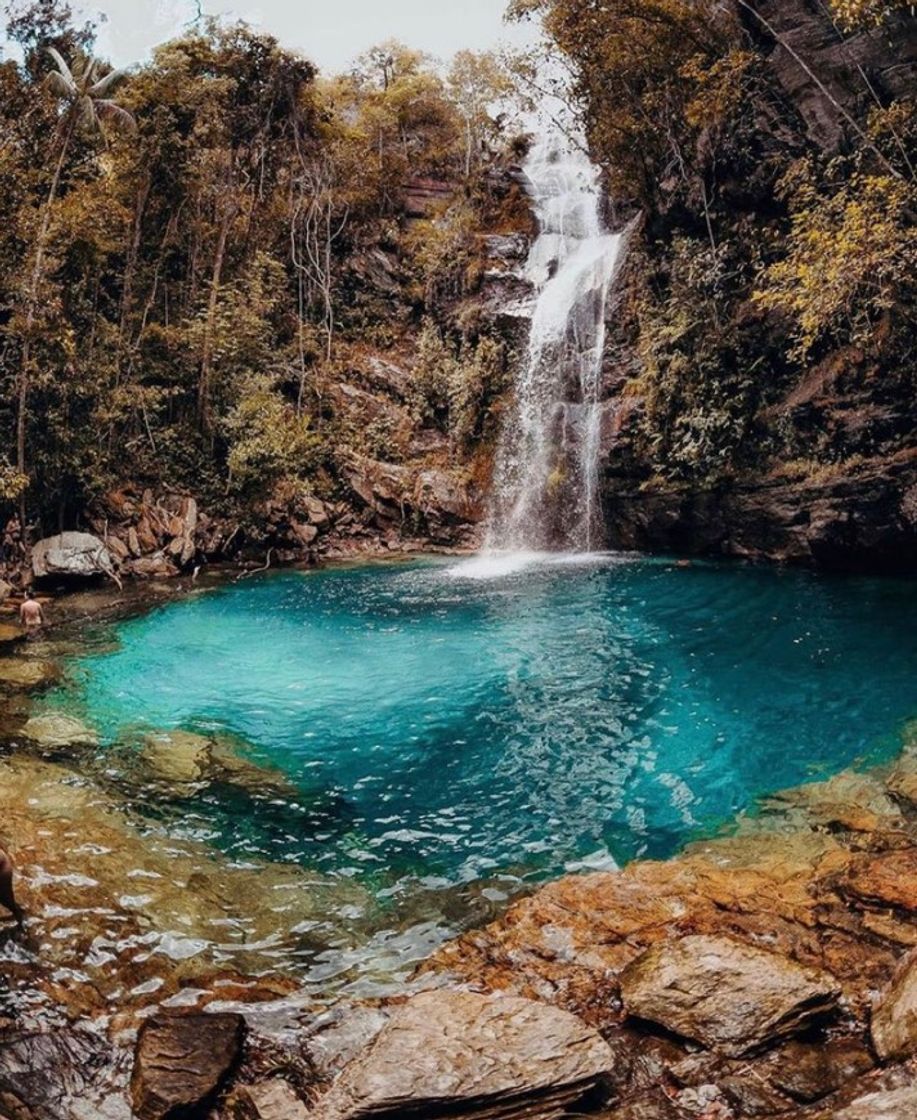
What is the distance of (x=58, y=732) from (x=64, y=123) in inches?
747

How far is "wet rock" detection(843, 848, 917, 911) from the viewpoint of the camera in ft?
17.9

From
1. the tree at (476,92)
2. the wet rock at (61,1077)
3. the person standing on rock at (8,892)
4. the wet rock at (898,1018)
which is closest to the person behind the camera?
the wet rock at (898,1018)

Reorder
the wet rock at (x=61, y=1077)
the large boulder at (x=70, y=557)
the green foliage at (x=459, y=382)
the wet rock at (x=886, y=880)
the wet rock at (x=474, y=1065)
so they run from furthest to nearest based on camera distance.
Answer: the green foliage at (x=459, y=382), the large boulder at (x=70, y=557), the wet rock at (x=886, y=880), the wet rock at (x=61, y=1077), the wet rock at (x=474, y=1065)

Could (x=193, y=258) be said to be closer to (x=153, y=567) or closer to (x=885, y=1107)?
(x=153, y=567)

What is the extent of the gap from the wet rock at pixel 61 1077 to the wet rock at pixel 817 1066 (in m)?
3.50

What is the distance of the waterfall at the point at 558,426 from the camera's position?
2316cm

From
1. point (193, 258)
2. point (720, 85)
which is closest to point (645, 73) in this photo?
point (720, 85)

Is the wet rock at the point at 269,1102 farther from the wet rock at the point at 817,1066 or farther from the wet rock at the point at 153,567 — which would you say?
the wet rock at the point at 153,567

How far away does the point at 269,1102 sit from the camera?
395 centimetres

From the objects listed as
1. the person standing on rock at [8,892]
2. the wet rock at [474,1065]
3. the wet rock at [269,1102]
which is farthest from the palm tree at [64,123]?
the wet rock at [474,1065]

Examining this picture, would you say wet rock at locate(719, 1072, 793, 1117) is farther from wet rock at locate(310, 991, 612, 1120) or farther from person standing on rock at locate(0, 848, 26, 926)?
person standing on rock at locate(0, 848, 26, 926)

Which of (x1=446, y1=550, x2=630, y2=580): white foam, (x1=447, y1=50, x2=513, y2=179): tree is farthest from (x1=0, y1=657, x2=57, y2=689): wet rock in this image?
(x1=447, y1=50, x2=513, y2=179): tree

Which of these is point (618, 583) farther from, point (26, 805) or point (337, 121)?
point (337, 121)

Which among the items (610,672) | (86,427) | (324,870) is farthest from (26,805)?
(86,427)
